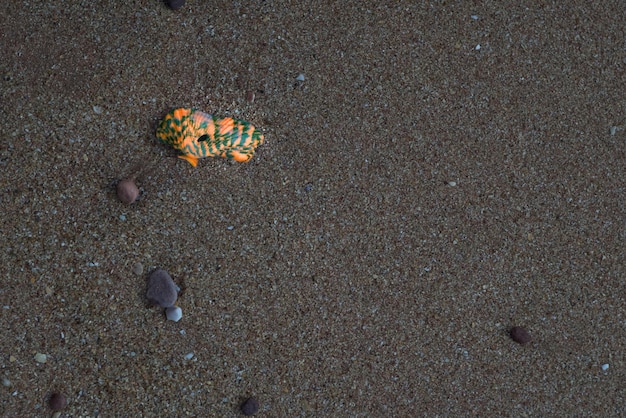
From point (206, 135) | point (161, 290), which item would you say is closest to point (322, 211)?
point (206, 135)

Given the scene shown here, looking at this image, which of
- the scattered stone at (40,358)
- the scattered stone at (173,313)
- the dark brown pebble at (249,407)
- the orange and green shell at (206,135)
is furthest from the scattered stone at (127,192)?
the dark brown pebble at (249,407)

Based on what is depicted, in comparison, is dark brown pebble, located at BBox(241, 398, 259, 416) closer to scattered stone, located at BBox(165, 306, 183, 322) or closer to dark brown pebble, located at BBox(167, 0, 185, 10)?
scattered stone, located at BBox(165, 306, 183, 322)

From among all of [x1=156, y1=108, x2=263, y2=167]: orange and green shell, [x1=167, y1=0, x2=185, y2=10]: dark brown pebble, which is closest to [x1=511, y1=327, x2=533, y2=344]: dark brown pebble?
[x1=156, y1=108, x2=263, y2=167]: orange and green shell

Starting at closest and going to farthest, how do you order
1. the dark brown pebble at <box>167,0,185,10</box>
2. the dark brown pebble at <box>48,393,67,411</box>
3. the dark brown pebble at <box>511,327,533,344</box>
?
the dark brown pebble at <box>48,393,67,411</box> → the dark brown pebble at <box>167,0,185,10</box> → the dark brown pebble at <box>511,327,533,344</box>

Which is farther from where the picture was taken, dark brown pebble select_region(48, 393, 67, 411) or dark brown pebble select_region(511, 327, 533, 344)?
dark brown pebble select_region(511, 327, 533, 344)

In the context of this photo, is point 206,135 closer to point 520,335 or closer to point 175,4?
point 175,4

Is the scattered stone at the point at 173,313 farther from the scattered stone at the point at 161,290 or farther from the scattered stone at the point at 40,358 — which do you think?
the scattered stone at the point at 40,358
